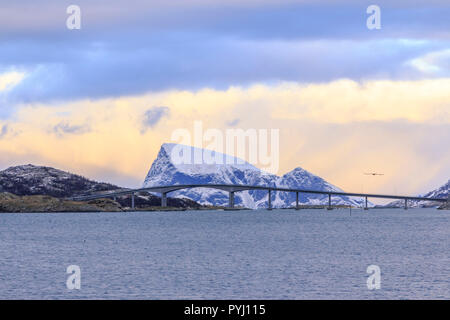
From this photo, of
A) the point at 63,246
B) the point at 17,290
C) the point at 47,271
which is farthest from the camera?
the point at 63,246

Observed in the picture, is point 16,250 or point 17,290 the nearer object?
point 17,290

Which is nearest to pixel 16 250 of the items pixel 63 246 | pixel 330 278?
pixel 63 246

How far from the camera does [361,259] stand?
85062 millimetres

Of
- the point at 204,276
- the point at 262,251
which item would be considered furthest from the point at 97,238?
the point at 204,276

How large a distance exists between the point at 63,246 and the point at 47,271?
Answer: 34.3m

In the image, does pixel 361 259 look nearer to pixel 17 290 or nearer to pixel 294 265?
pixel 294 265
